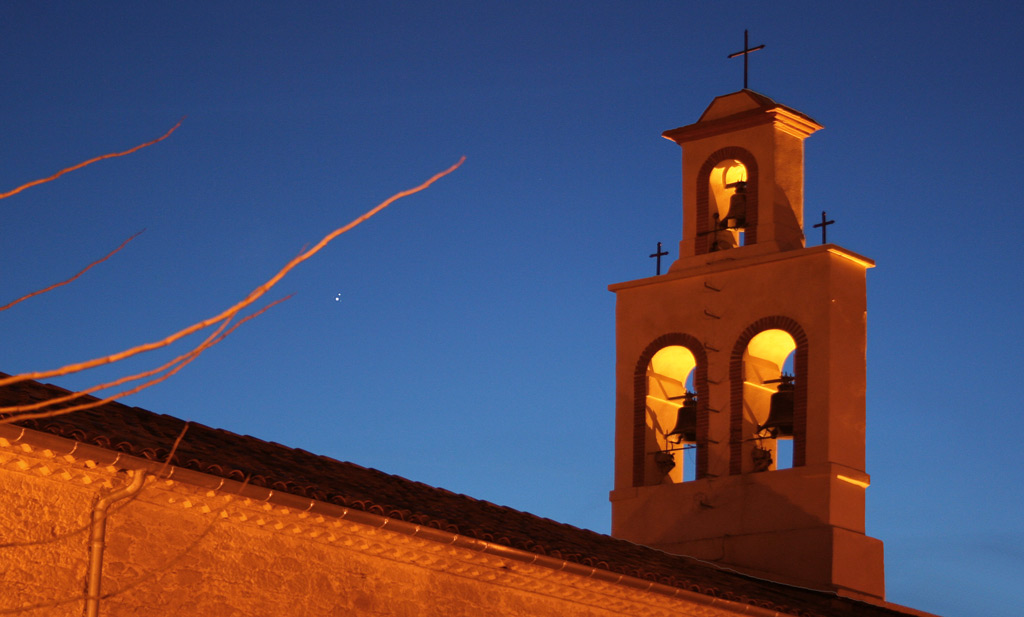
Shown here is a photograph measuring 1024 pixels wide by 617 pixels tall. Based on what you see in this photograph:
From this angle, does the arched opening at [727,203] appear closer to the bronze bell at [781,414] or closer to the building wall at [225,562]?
the bronze bell at [781,414]

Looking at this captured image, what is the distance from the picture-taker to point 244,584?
8195 mm

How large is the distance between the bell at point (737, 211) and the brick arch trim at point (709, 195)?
11 centimetres

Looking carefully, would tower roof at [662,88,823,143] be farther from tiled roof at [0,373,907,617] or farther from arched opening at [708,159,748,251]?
tiled roof at [0,373,907,617]

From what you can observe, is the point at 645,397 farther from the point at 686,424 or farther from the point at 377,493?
the point at 377,493

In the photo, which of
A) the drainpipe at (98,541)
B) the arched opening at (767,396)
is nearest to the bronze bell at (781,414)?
the arched opening at (767,396)

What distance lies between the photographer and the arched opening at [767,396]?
15461mm

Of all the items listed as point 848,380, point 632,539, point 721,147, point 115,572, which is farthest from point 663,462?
point 115,572

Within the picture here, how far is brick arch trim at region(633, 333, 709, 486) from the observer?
1572cm

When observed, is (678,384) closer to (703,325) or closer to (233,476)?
(703,325)

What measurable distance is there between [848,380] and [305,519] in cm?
840

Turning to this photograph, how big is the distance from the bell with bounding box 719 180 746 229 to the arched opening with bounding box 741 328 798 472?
51.4 inches

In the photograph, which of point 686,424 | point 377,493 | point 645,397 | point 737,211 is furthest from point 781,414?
point 377,493

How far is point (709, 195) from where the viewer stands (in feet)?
54.7

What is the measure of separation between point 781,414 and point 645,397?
1.55 m
